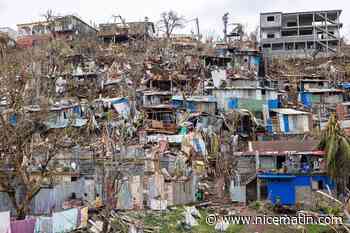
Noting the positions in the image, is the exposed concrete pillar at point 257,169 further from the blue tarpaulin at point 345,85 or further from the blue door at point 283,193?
the blue tarpaulin at point 345,85

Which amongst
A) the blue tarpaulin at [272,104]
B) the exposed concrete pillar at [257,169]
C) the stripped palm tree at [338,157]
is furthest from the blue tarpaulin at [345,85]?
the exposed concrete pillar at [257,169]

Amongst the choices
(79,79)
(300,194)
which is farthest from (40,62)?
(300,194)

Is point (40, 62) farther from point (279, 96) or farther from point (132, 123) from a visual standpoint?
point (279, 96)

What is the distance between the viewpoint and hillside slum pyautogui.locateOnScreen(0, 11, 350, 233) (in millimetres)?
15883

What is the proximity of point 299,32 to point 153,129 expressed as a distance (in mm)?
26054

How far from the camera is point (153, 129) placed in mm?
29484

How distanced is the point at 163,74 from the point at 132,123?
7.47 metres

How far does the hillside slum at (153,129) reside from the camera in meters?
15.9

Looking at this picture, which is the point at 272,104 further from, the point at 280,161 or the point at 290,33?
the point at 290,33

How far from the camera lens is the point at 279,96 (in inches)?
1351

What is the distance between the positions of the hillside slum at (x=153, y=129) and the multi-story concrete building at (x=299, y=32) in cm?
350

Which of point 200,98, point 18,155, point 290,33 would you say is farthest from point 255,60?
point 18,155

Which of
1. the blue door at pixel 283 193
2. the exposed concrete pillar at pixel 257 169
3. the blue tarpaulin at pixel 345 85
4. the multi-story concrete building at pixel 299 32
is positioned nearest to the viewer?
the blue door at pixel 283 193

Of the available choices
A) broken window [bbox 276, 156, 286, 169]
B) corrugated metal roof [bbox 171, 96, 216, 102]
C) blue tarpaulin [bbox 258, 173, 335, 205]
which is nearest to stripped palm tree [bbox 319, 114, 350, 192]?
blue tarpaulin [bbox 258, 173, 335, 205]
